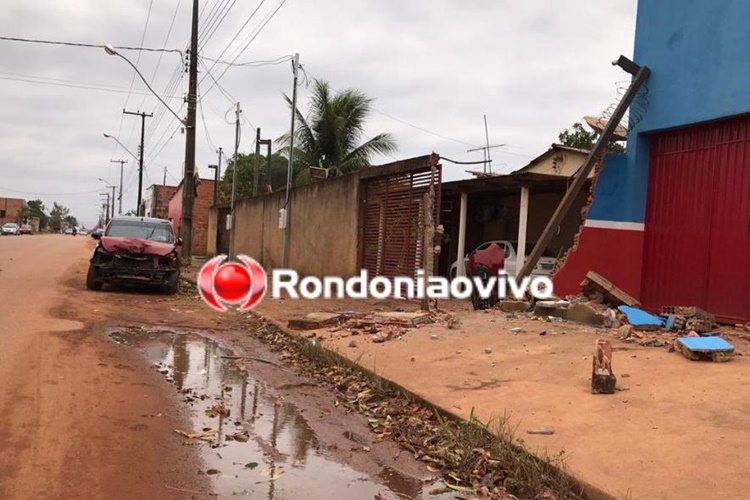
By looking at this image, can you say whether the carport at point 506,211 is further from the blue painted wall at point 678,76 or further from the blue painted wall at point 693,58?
the blue painted wall at point 693,58

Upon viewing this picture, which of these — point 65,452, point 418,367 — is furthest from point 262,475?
point 418,367

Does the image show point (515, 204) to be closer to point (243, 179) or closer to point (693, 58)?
point (693, 58)

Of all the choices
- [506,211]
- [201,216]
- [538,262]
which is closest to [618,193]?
[538,262]

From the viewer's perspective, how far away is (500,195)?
57.6 ft

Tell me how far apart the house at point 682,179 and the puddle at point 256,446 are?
218 inches

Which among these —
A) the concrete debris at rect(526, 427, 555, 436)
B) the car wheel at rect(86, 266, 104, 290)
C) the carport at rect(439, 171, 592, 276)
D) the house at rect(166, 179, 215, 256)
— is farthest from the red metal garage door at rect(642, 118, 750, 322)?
the house at rect(166, 179, 215, 256)

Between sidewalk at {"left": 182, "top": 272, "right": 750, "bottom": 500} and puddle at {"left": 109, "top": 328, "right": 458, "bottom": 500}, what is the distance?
3.64 ft

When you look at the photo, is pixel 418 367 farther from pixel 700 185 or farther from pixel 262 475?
pixel 700 185

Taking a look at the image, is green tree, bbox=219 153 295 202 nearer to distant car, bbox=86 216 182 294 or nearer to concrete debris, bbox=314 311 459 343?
distant car, bbox=86 216 182 294

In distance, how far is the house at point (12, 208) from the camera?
331ft

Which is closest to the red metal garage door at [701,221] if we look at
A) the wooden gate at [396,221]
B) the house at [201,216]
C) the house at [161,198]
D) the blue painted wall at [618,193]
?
the blue painted wall at [618,193]

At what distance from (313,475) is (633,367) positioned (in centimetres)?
335
